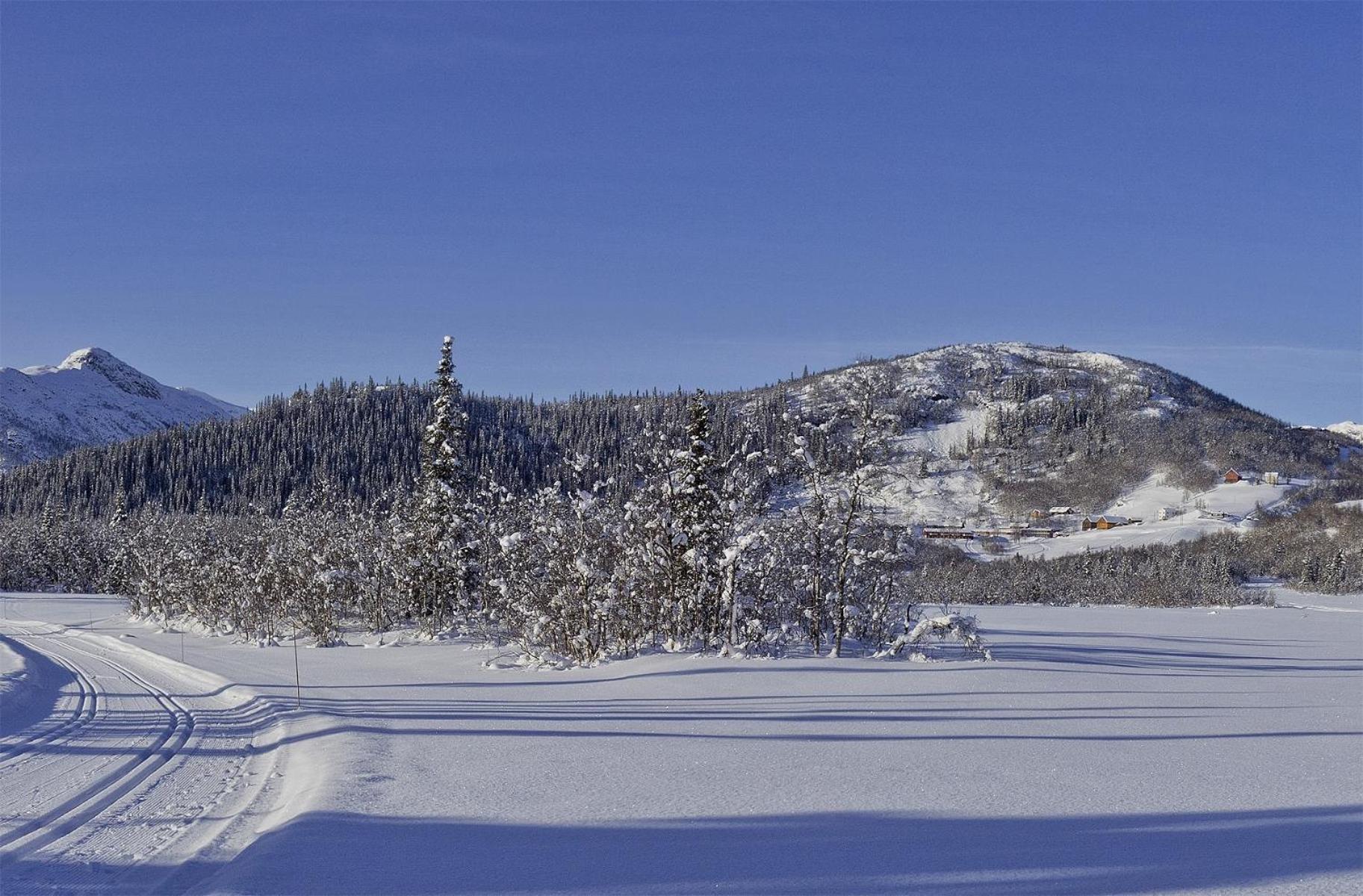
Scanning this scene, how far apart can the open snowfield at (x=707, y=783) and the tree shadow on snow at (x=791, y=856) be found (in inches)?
0.9

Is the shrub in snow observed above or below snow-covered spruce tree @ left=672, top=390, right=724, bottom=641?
below

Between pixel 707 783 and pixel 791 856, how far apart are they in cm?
174

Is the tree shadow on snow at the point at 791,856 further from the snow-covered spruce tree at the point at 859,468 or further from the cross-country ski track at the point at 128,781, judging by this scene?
the snow-covered spruce tree at the point at 859,468

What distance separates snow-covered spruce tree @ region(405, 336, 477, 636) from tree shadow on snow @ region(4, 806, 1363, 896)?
65.5 feet

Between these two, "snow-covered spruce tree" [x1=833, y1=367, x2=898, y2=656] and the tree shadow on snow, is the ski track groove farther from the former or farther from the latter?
"snow-covered spruce tree" [x1=833, y1=367, x2=898, y2=656]

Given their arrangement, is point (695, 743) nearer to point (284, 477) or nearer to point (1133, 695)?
point (1133, 695)

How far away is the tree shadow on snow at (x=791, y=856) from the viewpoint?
15.1 ft

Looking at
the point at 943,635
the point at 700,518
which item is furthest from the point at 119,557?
the point at 943,635

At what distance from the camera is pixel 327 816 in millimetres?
5879

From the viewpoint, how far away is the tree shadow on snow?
4.60 meters

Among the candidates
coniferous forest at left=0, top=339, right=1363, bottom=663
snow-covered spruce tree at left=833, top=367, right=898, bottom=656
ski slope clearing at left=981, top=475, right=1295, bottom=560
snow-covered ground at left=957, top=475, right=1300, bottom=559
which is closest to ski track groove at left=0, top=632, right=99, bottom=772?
coniferous forest at left=0, top=339, right=1363, bottom=663

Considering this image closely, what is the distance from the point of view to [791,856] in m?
5.03

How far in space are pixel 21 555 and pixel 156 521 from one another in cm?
3385

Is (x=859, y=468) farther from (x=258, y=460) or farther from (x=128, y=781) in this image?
(x=258, y=460)
